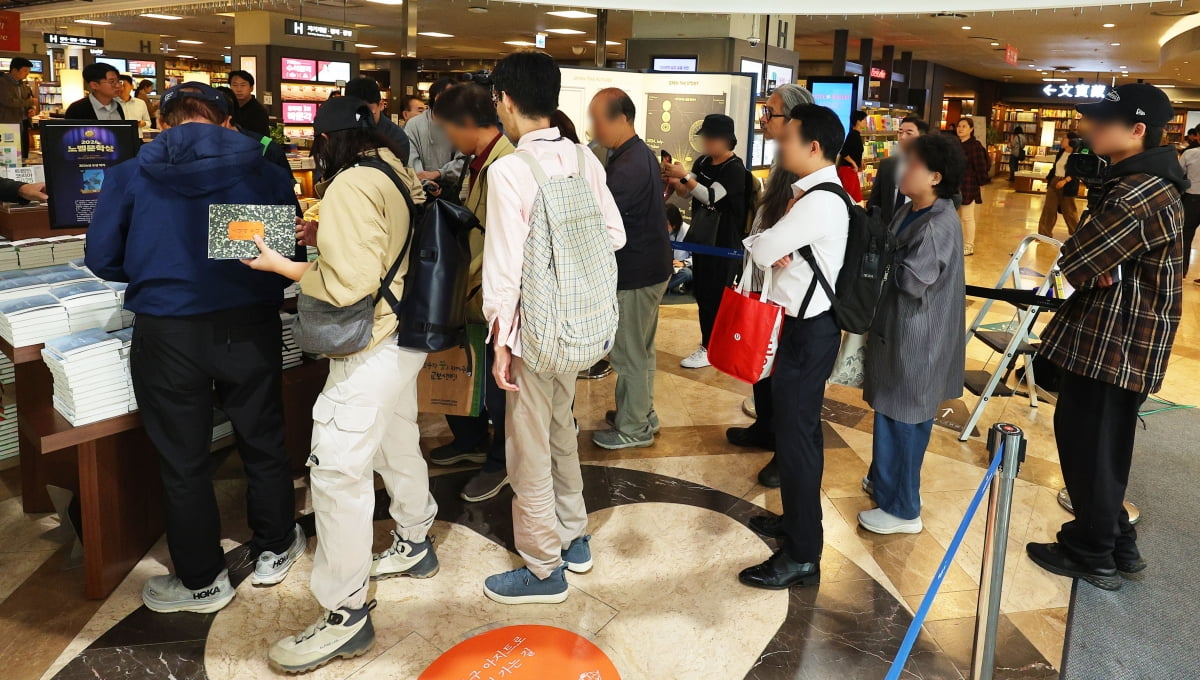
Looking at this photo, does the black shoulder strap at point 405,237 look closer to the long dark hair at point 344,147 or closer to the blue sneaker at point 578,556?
the long dark hair at point 344,147

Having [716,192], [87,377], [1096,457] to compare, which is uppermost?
[716,192]

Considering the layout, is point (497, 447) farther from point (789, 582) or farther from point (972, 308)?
point (972, 308)

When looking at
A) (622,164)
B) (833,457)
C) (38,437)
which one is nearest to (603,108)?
(622,164)

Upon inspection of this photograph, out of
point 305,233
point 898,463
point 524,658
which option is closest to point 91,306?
point 305,233

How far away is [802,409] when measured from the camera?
264 cm

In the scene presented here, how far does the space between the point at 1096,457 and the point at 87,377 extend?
325 centimetres

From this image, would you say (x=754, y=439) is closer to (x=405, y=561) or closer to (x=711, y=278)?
(x=711, y=278)

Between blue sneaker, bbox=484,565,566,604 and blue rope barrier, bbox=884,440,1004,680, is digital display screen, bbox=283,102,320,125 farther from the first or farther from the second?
blue rope barrier, bbox=884,440,1004,680

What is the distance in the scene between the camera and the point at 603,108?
11.3ft

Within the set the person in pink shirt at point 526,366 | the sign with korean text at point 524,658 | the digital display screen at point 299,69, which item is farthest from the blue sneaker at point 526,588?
the digital display screen at point 299,69

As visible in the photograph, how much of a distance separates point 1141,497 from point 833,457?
131cm

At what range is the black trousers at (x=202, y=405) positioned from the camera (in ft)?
7.68

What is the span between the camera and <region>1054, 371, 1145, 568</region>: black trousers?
2.83m

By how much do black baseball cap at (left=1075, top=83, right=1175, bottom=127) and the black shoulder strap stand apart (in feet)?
7.28
